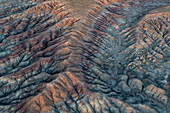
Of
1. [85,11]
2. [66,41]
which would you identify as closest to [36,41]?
[66,41]

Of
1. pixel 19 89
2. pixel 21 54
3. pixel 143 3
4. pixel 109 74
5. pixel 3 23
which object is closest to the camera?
pixel 19 89

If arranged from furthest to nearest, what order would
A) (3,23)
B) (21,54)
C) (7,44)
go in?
(3,23) → (7,44) → (21,54)

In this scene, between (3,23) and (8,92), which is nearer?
(8,92)

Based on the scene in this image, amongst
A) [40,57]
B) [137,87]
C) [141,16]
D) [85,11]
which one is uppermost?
[85,11]

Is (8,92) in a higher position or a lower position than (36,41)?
lower

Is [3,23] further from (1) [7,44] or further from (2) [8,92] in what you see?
(2) [8,92]

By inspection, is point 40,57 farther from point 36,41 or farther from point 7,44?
point 7,44

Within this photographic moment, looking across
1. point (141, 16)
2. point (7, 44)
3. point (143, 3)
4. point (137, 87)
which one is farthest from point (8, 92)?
point (143, 3)
